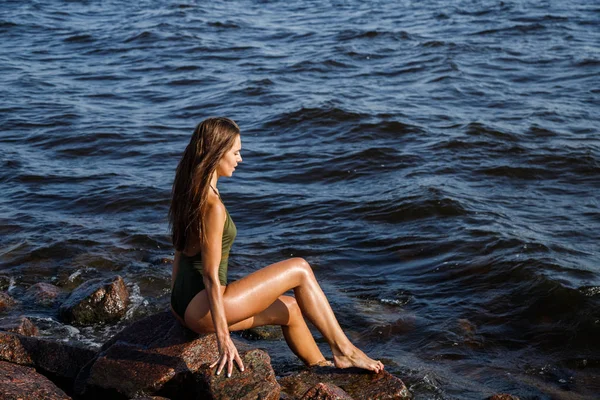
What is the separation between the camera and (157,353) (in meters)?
5.54

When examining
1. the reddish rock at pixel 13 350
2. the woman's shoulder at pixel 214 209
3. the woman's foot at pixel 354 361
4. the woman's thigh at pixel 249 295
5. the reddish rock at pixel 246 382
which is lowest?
the woman's foot at pixel 354 361

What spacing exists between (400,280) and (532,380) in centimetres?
215

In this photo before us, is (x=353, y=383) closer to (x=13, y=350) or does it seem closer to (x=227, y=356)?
(x=227, y=356)

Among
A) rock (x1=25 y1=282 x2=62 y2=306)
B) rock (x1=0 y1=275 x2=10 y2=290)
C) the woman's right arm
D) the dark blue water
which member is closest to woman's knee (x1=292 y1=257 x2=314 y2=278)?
the woman's right arm

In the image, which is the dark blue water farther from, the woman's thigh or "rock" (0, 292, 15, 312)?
the woman's thigh

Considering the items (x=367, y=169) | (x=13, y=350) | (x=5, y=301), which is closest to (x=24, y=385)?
(x=13, y=350)

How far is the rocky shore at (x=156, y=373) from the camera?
5211mm

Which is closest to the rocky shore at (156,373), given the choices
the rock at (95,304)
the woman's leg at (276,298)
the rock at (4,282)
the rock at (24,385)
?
the rock at (24,385)

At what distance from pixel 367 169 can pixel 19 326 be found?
20.5ft

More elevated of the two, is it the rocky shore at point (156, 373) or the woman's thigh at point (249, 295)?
the woman's thigh at point (249, 295)

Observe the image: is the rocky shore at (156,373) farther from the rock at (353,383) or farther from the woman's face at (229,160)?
the woman's face at (229,160)

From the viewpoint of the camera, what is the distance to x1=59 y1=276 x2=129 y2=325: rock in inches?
286

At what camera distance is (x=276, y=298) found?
570 cm

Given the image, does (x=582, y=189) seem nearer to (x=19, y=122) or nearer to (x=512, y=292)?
(x=512, y=292)
